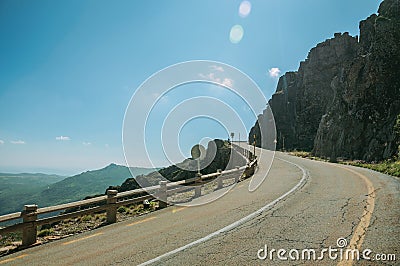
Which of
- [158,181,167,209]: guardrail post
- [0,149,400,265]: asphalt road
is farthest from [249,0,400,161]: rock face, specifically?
[158,181,167,209]: guardrail post

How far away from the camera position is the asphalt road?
5.00 meters

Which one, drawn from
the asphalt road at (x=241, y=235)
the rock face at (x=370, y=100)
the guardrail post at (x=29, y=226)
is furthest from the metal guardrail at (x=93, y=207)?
the rock face at (x=370, y=100)

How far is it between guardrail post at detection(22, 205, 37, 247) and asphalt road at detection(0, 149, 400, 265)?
0.35m

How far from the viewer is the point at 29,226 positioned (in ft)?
23.0

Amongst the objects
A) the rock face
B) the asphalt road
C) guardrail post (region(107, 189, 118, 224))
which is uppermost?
the rock face

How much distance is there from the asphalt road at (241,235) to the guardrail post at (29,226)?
351mm

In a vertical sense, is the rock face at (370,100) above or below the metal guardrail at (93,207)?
above

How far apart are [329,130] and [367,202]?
4626cm

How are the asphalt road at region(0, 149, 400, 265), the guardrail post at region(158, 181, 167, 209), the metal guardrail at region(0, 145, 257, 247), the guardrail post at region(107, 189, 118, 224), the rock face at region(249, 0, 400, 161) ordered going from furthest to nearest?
the rock face at region(249, 0, 400, 161)
the guardrail post at region(158, 181, 167, 209)
the guardrail post at region(107, 189, 118, 224)
the metal guardrail at region(0, 145, 257, 247)
the asphalt road at region(0, 149, 400, 265)

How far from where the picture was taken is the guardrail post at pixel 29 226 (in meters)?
6.96

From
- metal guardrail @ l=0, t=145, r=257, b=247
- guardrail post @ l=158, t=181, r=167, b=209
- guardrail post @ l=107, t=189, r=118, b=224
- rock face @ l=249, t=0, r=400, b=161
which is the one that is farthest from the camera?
rock face @ l=249, t=0, r=400, b=161

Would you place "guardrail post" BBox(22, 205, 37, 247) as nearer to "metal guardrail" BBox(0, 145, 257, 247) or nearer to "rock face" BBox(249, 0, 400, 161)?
"metal guardrail" BBox(0, 145, 257, 247)

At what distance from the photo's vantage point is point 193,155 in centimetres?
1449

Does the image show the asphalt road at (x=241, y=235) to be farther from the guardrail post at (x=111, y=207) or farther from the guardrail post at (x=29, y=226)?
the guardrail post at (x=111, y=207)
